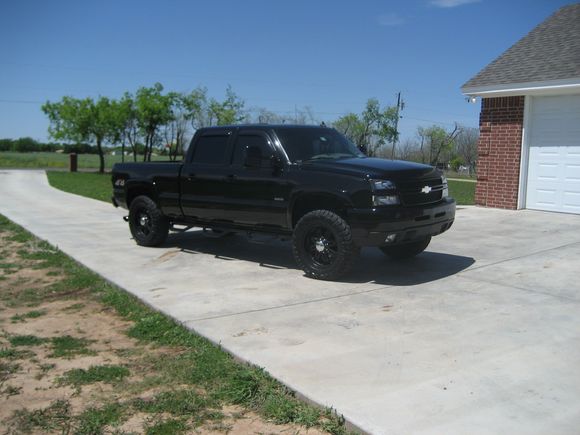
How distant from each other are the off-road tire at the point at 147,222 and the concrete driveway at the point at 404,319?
0.19m

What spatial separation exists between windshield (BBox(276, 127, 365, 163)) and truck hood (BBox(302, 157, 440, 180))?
28 centimetres

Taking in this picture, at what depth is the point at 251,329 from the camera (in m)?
5.12

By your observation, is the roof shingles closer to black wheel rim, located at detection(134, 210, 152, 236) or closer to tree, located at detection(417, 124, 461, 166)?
black wheel rim, located at detection(134, 210, 152, 236)

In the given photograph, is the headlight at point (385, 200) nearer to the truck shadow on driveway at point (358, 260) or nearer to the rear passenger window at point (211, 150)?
the truck shadow on driveway at point (358, 260)

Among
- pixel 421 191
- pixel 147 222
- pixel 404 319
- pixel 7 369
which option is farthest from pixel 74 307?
pixel 421 191

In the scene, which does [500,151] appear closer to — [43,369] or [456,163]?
[43,369]

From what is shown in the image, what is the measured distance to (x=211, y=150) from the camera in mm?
8336

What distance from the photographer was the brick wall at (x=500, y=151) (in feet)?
43.0

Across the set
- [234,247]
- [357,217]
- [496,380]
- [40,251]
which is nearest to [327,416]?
[496,380]

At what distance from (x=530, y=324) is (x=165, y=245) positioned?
20.3 ft

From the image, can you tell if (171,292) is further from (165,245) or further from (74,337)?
(165,245)

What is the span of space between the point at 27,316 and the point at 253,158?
3194 mm

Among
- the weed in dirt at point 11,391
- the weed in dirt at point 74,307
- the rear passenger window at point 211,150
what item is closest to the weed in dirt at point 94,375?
the weed in dirt at point 11,391

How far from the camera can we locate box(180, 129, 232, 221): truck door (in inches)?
315
